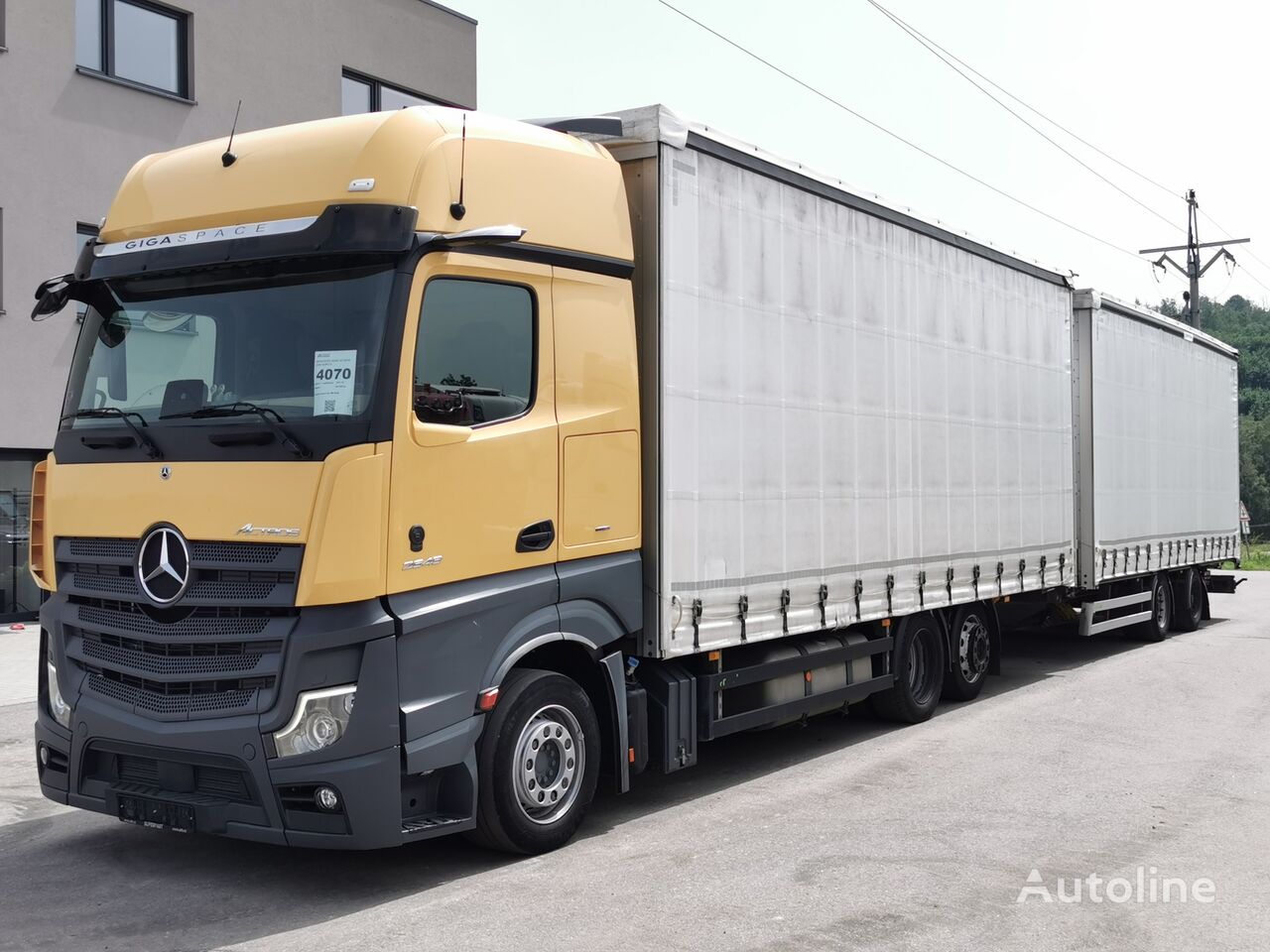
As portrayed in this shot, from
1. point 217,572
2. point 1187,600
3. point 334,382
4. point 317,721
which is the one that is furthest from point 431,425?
point 1187,600

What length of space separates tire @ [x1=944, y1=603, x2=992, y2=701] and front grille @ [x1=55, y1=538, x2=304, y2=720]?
6.72 meters

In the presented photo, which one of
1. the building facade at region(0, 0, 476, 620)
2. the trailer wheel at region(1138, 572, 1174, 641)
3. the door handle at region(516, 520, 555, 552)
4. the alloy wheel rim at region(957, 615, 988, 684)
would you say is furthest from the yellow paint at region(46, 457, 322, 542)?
the trailer wheel at region(1138, 572, 1174, 641)

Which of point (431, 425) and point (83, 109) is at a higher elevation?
point (83, 109)

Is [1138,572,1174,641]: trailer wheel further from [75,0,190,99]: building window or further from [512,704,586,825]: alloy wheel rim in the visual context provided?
[75,0,190,99]: building window

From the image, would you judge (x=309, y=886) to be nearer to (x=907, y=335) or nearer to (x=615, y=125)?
(x=615, y=125)

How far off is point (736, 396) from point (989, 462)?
4116mm

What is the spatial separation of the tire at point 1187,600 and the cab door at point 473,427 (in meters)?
13.1

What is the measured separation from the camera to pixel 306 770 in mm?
5395

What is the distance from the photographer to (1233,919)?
17.8 ft

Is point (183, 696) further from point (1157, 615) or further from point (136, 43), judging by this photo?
point (136, 43)

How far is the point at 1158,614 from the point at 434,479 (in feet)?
42.5

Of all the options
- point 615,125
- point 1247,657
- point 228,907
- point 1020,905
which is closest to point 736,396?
point 615,125

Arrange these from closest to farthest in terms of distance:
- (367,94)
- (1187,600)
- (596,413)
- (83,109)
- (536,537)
Result: (536,537)
(596,413)
(1187,600)
(83,109)
(367,94)

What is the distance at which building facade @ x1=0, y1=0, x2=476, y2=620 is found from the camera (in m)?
17.2
